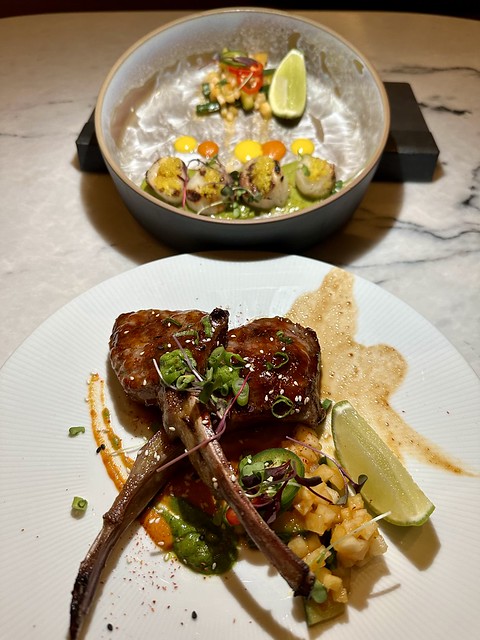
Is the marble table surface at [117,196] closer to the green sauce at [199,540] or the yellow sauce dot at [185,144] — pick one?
the yellow sauce dot at [185,144]

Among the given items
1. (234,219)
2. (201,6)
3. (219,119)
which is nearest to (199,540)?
(234,219)

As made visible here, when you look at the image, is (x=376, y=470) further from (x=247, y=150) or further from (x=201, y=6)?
(x=201, y=6)

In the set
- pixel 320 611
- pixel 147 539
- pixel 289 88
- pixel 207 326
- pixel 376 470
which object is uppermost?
pixel 289 88

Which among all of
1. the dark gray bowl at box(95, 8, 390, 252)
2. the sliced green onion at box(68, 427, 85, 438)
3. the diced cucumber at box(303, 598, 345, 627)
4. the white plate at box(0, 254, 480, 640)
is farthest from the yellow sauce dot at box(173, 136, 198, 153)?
the diced cucumber at box(303, 598, 345, 627)

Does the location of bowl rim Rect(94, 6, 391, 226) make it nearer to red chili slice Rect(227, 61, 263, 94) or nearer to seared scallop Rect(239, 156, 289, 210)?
seared scallop Rect(239, 156, 289, 210)

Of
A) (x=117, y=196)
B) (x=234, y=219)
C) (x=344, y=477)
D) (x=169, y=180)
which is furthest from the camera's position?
(x=117, y=196)

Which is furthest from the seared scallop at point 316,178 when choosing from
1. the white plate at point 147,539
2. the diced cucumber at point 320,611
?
the diced cucumber at point 320,611
